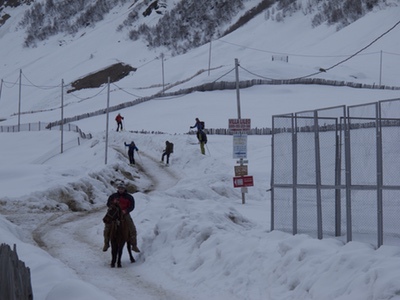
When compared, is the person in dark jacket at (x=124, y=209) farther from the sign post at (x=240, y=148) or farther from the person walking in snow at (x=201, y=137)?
the person walking in snow at (x=201, y=137)

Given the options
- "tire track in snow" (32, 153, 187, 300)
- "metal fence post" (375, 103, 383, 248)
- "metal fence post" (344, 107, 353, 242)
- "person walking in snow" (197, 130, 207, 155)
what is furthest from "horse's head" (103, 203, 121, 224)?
"person walking in snow" (197, 130, 207, 155)

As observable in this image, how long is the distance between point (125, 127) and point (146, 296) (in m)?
43.1

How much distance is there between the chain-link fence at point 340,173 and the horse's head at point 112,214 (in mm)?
3149

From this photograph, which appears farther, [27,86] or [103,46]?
[103,46]

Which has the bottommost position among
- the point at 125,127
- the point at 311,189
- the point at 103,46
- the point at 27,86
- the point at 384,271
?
the point at 384,271

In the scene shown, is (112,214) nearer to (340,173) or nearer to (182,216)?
(182,216)

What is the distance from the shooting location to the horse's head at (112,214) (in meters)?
13.6

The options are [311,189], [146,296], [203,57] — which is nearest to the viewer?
[146,296]

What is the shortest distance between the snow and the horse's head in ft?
2.88

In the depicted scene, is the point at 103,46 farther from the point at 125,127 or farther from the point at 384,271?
the point at 384,271

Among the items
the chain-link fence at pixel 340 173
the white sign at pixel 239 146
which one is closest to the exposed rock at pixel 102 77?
the white sign at pixel 239 146

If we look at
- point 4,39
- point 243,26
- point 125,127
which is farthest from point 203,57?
point 4,39

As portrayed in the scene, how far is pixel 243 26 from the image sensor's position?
11406 cm

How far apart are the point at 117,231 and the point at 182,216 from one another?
1.86 m
